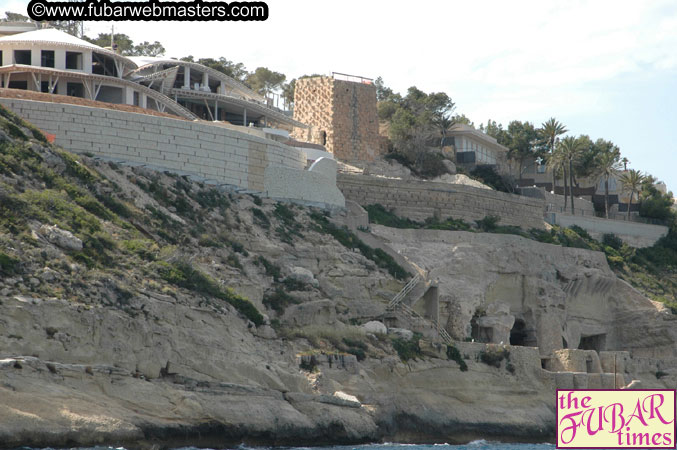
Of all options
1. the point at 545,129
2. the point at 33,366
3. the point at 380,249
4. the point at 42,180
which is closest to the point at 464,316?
the point at 380,249

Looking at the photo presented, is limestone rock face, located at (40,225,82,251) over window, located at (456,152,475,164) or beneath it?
beneath

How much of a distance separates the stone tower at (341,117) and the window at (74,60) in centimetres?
1606

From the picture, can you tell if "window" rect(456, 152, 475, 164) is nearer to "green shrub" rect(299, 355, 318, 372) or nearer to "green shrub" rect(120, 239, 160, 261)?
"green shrub" rect(299, 355, 318, 372)

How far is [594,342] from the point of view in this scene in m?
56.5

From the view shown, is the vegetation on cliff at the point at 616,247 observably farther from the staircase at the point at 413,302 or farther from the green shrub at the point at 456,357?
the green shrub at the point at 456,357

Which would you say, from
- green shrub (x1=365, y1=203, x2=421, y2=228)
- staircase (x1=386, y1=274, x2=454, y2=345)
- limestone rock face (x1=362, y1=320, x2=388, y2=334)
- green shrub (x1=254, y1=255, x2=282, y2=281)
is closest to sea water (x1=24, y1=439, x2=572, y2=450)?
staircase (x1=386, y1=274, x2=454, y2=345)

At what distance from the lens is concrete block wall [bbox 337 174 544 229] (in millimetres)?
54906

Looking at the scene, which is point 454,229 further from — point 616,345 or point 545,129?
point 545,129

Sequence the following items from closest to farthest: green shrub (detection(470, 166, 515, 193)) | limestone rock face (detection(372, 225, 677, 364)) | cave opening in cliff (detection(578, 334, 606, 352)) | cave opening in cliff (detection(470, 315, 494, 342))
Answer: cave opening in cliff (detection(470, 315, 494, 342)), limestone rock face (detection(372, 225, 677, 364)), cave opening in cliff (detection(578, 334, 606, 352)), green shrub (detection(470, 166, 515, 193))

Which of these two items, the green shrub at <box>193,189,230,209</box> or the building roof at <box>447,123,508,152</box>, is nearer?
the green shrub at <box>193,189,230,209</box>

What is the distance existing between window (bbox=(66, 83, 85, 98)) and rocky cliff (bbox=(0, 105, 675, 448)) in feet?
32.2

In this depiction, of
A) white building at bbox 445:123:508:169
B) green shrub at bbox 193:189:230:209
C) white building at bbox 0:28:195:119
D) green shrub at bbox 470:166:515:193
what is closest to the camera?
green shrub at bbox 193:189:230:209

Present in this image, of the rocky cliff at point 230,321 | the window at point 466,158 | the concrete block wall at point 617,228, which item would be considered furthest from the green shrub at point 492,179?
the rocky cliff at point 230,321

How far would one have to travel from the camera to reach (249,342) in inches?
1427
